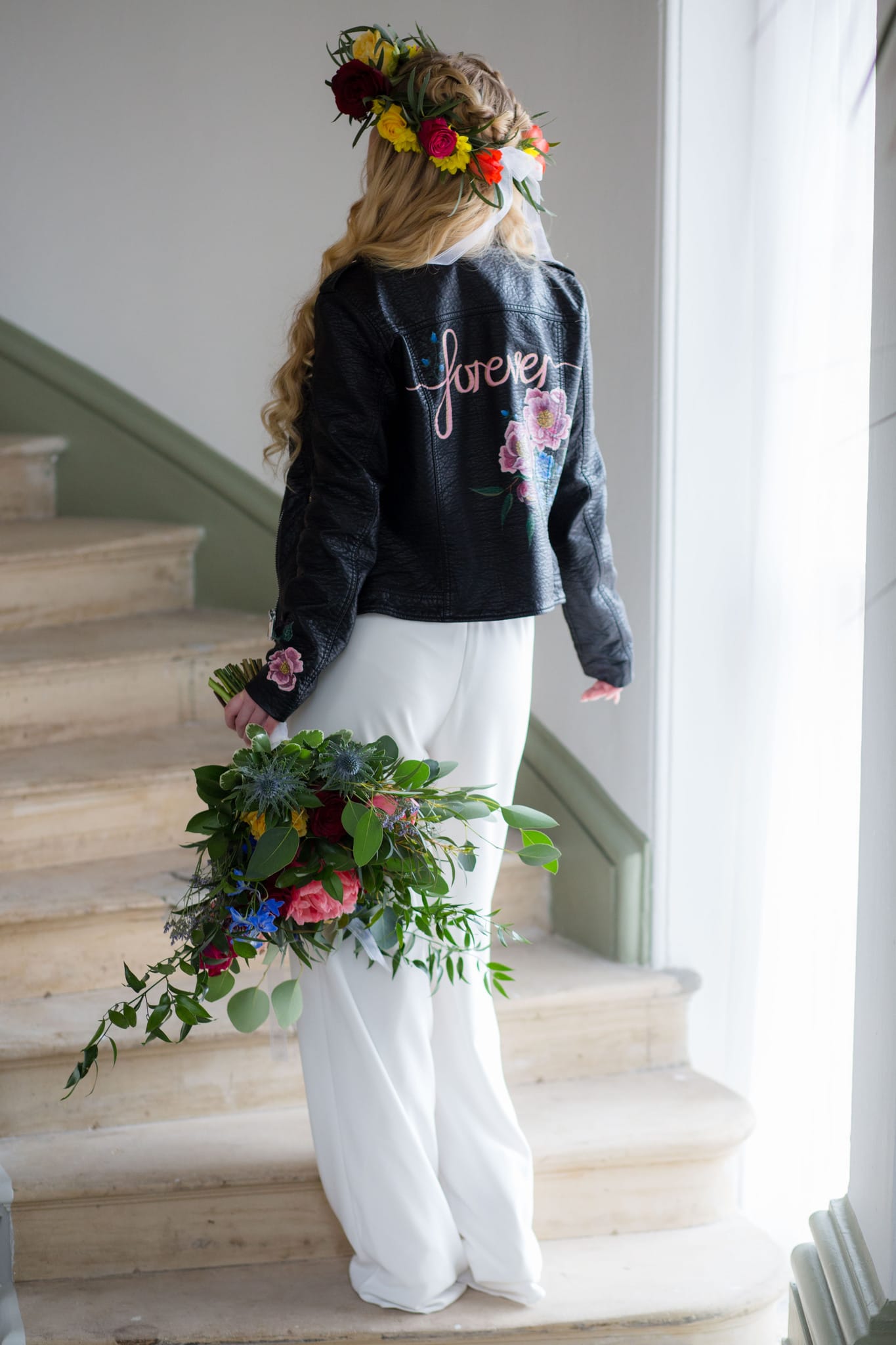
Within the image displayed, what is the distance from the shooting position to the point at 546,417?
1794mm

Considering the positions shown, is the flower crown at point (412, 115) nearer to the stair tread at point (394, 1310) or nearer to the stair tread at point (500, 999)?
the stair tread at point (500, 999)

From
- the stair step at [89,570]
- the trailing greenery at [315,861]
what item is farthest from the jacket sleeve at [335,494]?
the stair step at [89,570]

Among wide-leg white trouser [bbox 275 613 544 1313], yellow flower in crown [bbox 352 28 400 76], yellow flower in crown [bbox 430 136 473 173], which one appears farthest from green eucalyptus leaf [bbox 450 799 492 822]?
yellow flower in crown [bbox 352 28 400 76]

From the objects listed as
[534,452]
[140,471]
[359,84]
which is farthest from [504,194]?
[140,471]

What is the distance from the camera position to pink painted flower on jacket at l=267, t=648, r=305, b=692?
1.70 m

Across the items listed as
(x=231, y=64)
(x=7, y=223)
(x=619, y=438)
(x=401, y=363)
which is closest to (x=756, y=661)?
(x=619, y=438)

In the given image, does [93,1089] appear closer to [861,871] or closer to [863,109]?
[861,871]

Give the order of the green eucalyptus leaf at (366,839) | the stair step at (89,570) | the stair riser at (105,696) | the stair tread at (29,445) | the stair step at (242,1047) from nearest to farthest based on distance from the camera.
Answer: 1. the green eucalyptus leaf at (366,839)
2. the stair step at (242,1047)
3. the stair riser at (105,696)
4. the stair step at (89,570)
5. the stair tread at (29,445)

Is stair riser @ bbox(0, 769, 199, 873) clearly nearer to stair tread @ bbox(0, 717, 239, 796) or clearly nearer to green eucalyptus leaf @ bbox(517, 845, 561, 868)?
stair tread @ bbox(0, 717, 239, 796)

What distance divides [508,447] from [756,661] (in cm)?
81

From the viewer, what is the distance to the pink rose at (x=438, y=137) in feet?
5.34

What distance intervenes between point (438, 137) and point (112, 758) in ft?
4.85

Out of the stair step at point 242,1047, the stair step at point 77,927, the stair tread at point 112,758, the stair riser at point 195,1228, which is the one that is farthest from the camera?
the stair tread at point 112,758

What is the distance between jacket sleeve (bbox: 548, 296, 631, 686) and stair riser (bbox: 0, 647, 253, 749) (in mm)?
1106
